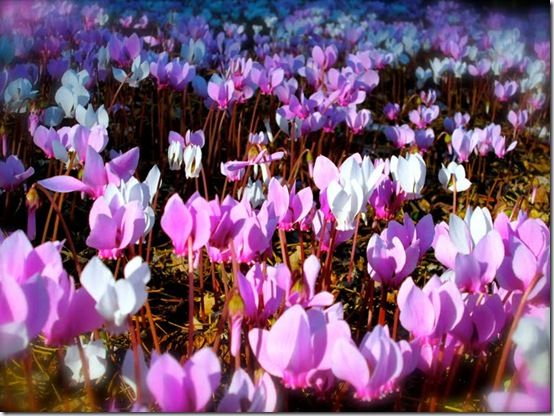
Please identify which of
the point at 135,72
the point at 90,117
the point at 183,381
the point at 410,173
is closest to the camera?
the point at 183,381

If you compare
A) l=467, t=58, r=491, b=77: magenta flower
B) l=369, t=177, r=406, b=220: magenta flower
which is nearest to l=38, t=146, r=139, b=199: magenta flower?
l=369, t=177, r=406, b=220: magenta flower

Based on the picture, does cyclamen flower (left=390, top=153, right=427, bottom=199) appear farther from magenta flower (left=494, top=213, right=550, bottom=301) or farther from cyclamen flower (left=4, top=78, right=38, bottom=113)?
cyclamen flower (left=4, top=78, right=38, bottom=113)

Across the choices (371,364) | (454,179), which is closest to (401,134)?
(454,179)

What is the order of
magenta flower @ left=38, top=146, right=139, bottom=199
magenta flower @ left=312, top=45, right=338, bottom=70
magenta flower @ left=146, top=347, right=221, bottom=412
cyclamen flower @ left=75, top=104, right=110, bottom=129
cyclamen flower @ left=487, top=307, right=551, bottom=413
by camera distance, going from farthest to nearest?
1. magenta flower @ left=312, top=45, right=338, bottom=70
2. cyclamen flower @ left=75, top=104, right=110, bottom=129
3. magenta flower @ left=38, top=146, right=139, bottom=199
4. cyclamen flower @ left=487, top=307, right=551, bottom=413
5. magenta flower @ left=146, top=347, right=221, bottom=412

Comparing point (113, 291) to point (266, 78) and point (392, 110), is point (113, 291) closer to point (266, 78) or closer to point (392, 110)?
point (266, 78)

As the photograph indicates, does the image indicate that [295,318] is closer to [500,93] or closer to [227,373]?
[227,373]
